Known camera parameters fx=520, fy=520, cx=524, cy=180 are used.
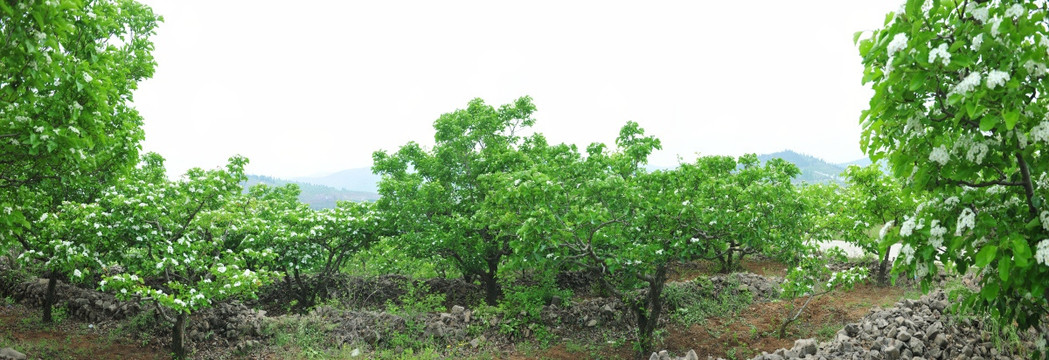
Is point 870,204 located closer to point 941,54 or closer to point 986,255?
point 986,255

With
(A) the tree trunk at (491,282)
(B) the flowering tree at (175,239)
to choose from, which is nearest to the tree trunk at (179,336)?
(B) the flowering tree at (175,239)

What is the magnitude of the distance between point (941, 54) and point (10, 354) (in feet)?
46.8

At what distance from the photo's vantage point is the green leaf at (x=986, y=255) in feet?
11.6

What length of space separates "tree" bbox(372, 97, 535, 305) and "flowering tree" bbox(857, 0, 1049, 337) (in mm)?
9706

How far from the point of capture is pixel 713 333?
11.3 meters

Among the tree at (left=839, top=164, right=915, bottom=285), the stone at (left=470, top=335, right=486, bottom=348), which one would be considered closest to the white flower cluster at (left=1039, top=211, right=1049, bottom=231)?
the stone at (left=470, top=335, right=486, bottom=348)

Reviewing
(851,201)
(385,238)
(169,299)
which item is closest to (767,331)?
(851,201)

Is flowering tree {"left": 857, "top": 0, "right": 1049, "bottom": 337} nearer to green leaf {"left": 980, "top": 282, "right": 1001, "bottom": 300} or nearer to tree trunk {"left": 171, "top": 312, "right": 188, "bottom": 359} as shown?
green leaf {"left": 980, "top": 282, "right": 1001, "bottom": 300}

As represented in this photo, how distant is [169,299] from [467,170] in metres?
8.16

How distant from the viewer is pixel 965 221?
3.92 m

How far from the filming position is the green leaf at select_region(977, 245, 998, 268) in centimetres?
354

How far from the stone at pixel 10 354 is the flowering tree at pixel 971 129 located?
13.7 meters

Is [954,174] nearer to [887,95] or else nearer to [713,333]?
[887,95]

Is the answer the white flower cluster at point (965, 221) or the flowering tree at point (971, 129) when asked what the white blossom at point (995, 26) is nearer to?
the flowering tree at point (971, 129)
